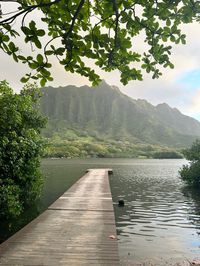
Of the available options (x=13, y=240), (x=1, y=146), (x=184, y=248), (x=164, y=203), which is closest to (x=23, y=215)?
(x=1, y=146)

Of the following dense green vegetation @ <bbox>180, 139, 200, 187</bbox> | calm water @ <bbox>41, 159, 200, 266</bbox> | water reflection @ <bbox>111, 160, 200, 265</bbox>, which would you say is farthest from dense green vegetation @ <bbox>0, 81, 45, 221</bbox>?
dense green vegetation @ <bbox>180, 139, 200, 187</bbox>

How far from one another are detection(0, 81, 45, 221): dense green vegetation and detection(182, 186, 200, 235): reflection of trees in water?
11.7 meters

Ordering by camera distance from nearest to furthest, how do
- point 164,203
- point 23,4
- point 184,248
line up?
point 23,4 < point 184,248 < point 164,203

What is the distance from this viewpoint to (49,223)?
15812 mm

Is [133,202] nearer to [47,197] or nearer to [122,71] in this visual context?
[47,197]

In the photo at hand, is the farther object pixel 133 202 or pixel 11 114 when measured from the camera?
pixel 133 202

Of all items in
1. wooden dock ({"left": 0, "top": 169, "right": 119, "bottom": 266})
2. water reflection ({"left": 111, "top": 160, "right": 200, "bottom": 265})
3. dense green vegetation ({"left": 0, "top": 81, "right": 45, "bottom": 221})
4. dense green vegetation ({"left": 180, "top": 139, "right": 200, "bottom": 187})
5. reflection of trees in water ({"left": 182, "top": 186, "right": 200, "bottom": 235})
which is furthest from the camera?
dense green vegetation ({"left": 180, "top": 139, "right": 200, "bottom": 187})

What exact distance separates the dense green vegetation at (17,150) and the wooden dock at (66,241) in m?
2.51

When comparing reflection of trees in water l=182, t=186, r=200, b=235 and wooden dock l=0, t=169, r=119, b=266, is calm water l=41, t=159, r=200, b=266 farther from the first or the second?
wooden dock l=0, t=169, r=119, b=266

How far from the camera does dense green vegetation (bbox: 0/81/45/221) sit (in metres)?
17.5

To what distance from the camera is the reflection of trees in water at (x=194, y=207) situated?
21997mm

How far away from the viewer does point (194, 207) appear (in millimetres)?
27875

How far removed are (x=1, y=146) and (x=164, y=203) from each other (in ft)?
59.8

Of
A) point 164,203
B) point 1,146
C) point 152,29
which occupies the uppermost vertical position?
point 152,29
